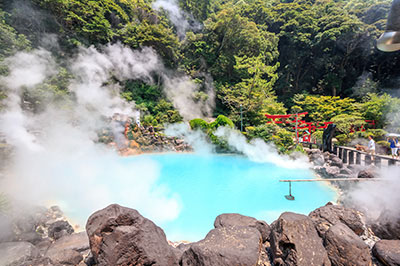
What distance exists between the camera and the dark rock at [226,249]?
180 centimetres

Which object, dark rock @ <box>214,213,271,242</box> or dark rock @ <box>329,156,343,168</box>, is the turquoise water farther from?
dark rock @ <box>214,213,271,242</box>

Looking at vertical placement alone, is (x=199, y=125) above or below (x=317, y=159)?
above

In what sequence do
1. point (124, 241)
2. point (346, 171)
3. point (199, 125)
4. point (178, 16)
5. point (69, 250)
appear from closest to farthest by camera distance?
point (124, 241)
point (69, 250)
point (346, 171)
point (199, 125)
point (178, 16)

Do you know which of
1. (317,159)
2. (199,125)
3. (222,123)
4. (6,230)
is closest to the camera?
(6,230)

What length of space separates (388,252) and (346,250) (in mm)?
585

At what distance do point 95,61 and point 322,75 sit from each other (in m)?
21.0

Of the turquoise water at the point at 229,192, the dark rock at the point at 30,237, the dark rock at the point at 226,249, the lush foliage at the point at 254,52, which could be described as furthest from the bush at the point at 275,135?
the dark rock at the point at 30,237

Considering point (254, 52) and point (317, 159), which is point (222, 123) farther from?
point (254, 52)

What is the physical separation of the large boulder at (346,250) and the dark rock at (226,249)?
815mm

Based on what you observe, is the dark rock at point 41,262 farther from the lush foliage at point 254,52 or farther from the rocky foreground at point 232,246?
the lush foliage at point 254,52

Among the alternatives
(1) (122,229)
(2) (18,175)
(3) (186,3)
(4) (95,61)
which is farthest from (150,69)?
(1) (122,229)

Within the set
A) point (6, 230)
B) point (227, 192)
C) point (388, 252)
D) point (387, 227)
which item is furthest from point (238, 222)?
point (6, 230)

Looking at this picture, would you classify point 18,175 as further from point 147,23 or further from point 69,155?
point 147,23

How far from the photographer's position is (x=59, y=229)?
3975mm
